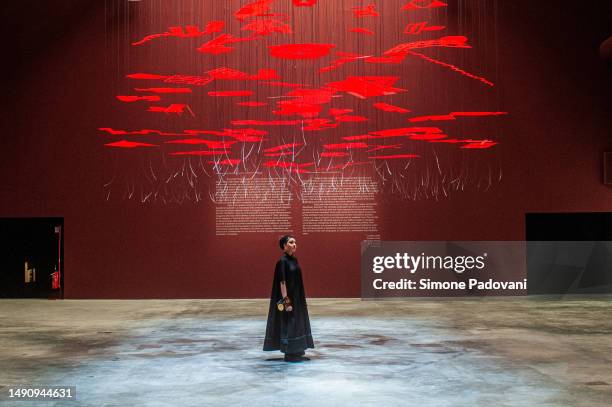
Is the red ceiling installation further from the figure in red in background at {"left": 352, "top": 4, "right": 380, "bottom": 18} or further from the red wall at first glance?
the red wall

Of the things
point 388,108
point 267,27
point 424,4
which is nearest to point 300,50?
point 267,27

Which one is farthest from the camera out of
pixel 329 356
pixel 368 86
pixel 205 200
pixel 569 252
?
pixel 569 252

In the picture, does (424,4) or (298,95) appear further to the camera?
(424,4)

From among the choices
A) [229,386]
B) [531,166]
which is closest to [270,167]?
[531,166]

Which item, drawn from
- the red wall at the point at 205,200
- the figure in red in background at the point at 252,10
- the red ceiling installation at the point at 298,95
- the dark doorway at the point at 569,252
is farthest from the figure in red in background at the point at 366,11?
the dark doorway at the point at 569,252

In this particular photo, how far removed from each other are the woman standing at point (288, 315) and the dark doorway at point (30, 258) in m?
8.46

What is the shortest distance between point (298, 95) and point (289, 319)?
7.88m

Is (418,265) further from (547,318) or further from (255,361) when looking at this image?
(255,361)

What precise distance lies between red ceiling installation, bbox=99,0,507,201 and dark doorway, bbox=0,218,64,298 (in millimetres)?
2214

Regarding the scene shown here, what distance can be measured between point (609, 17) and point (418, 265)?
6.20 metres

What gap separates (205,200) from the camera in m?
15.2

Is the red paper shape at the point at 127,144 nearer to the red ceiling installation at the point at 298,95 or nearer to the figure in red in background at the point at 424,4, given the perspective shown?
the red ceiling installation at the point at 298,95

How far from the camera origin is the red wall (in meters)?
15.2

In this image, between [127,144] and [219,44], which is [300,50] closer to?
[219,44]
